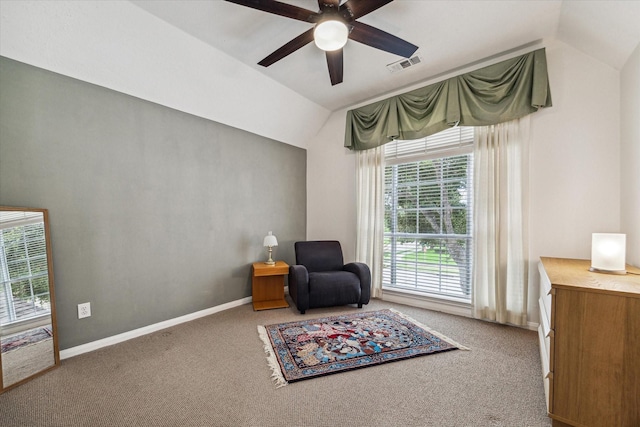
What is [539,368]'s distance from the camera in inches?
77.8

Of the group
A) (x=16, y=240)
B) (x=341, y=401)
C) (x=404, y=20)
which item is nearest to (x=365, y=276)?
(x=341, y=401)

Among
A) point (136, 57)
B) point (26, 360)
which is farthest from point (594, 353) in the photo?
point (136, 57)

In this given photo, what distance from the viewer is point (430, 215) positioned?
11.0 ft

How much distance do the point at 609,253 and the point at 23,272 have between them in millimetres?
4095

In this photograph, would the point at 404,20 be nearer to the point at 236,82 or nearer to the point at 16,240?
the point at 236,82

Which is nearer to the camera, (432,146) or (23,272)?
(23,272)

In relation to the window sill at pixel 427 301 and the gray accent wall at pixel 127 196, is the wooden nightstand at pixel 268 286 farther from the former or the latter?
the window sill at pixel 427 301

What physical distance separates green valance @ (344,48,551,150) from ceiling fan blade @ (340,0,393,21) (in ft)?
5.44

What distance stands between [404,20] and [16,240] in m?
3.47

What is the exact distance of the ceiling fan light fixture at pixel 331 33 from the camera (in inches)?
72.5

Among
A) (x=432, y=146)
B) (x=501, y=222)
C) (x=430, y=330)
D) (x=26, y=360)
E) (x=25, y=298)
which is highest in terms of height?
(x=432, y=146)

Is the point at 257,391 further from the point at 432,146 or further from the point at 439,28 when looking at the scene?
the point at 439,28

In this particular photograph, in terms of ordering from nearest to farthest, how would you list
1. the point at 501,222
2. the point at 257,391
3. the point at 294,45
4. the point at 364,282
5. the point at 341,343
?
the point at 257,391, the point at 294,45, the point at 341,343, the point at 501,222, the point at 364,282

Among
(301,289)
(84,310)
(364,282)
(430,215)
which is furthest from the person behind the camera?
(430,215)
